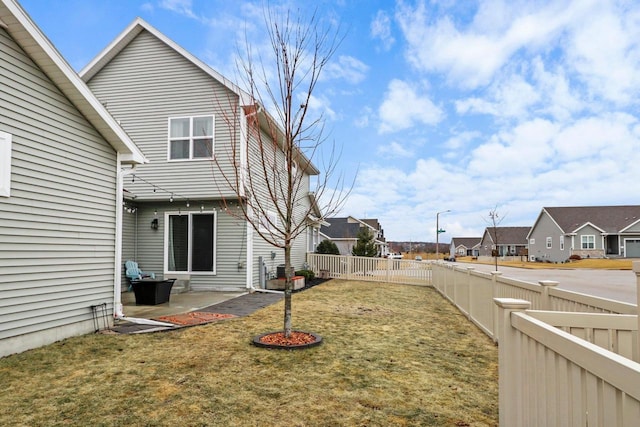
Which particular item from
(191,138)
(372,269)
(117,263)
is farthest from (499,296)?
(372,269)

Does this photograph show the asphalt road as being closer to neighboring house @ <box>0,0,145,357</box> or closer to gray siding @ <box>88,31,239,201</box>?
neighboring house @ <box>0,0,145,357</box>

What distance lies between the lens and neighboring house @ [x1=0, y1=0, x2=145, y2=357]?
217 inches

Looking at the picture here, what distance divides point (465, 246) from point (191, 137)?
260 feet

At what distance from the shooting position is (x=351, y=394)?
13.2 ft

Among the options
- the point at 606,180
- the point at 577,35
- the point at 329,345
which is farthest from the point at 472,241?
the point at 329,345

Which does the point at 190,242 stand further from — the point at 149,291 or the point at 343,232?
the point at 343,232

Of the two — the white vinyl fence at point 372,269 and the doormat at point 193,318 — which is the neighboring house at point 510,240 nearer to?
the white vinyl fence at point 372,269

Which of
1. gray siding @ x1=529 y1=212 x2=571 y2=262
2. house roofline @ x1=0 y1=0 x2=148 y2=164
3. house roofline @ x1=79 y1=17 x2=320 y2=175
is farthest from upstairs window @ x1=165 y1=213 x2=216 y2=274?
gray siding @ x1=529 y1=212 x2=571 y2=262

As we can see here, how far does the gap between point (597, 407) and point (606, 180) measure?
24.8 meters

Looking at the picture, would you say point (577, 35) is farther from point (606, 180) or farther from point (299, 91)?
point (606, 180)

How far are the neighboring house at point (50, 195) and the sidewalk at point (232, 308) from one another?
0.50m

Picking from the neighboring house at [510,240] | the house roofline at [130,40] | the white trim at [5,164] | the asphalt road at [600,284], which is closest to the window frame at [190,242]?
the house roofline at [130,40]

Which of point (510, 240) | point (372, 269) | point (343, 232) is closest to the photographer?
point (372, 269)

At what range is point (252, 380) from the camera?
442 centimetres
